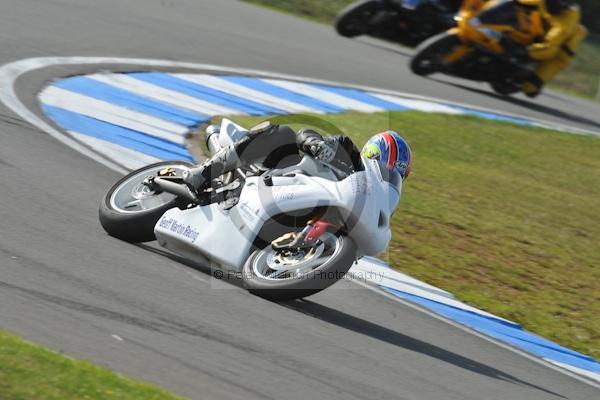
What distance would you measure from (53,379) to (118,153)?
5.54 meters

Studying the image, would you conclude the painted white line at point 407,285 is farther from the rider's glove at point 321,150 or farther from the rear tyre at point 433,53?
the rear tyre at point 433,53

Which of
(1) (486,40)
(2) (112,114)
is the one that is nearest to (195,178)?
(2) (112,114)

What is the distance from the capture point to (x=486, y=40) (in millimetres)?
18062

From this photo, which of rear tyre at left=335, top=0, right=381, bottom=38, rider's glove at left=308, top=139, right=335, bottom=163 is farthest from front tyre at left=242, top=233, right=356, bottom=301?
→ rear tyre at left=335, top=0, right=381, bottom=38

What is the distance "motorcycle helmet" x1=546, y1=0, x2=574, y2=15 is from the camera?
1828 cm

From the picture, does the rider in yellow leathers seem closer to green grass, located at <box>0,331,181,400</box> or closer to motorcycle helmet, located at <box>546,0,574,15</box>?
motorcycle helmet, located at <box>546,0,574,15</box>

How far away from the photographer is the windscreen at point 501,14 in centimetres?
1798

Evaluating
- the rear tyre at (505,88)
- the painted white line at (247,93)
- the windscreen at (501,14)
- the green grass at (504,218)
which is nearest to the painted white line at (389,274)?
the green grass at (504,218)

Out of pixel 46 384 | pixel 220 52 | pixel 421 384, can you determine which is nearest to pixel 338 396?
pixel 421 384

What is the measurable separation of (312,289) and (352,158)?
0.90 m

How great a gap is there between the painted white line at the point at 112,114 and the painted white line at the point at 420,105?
18.0 feet

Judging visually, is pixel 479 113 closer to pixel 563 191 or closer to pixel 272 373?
pixel 563 191

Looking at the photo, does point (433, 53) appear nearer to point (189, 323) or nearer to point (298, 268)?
point (298, 268)

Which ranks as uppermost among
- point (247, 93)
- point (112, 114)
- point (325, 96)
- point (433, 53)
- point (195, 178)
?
point (195, 178)
